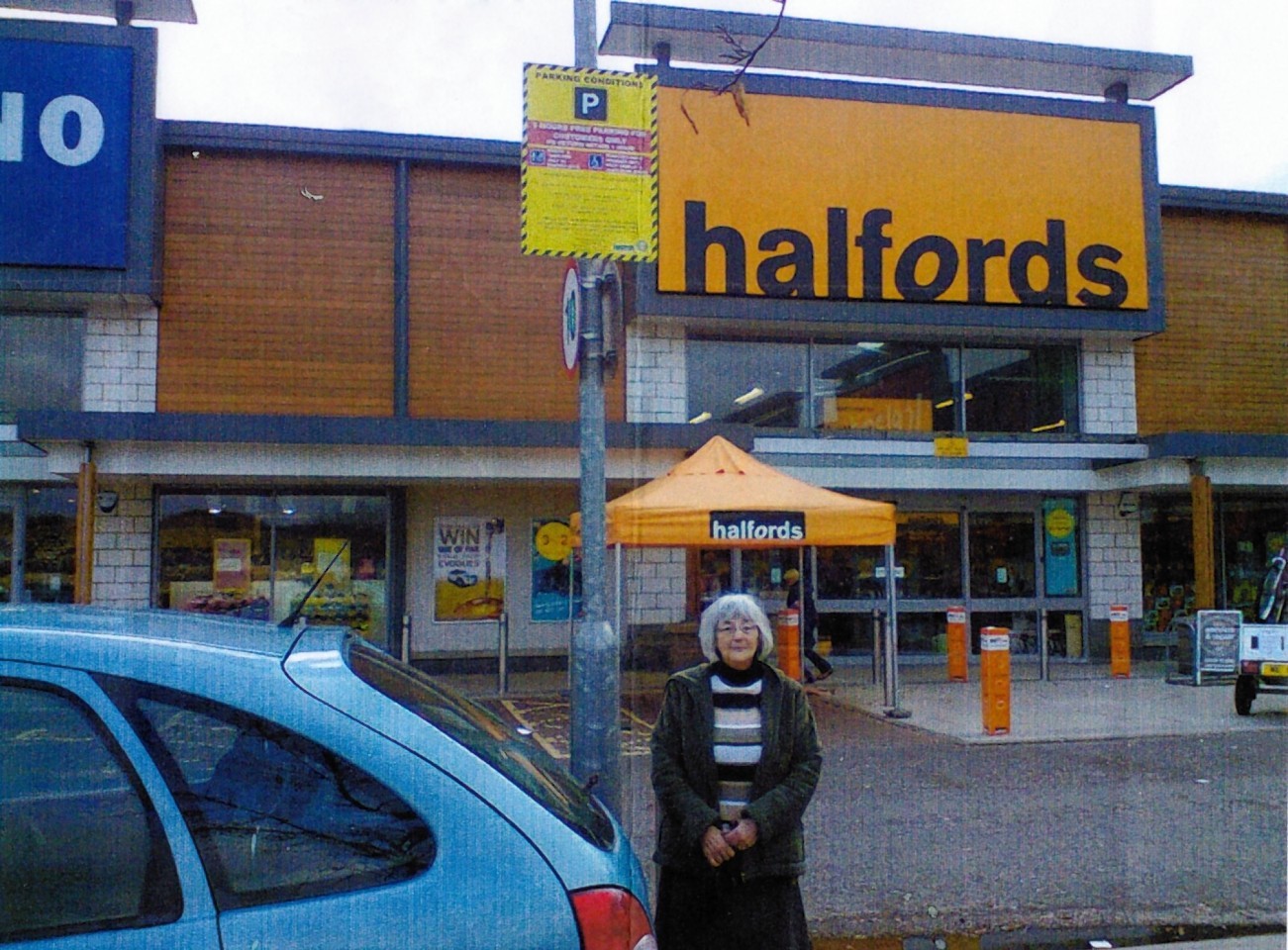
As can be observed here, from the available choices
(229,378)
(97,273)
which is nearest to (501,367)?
(229,378)

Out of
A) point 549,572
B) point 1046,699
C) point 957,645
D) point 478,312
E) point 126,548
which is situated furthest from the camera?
point 549,572

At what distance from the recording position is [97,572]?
1272 cm

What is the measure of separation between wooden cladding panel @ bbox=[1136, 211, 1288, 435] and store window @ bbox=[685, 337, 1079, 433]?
149 centimetres

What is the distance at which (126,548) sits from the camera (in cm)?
1288

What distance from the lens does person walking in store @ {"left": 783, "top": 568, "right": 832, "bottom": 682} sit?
13.1 metres

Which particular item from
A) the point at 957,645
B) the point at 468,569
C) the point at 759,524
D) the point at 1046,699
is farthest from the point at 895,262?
the point at 468,569

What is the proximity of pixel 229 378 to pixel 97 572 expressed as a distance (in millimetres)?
2936

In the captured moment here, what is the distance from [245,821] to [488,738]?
66cm

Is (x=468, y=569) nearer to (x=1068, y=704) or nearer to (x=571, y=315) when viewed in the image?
(x=1068, y=704)

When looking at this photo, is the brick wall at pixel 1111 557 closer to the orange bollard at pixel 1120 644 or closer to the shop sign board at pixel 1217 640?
the orange bollard at pixel 1120 644

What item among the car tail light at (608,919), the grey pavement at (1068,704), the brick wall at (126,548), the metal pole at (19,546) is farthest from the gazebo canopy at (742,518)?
the metal pole at (19,546)

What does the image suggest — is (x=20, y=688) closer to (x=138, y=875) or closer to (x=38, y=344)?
(x=138, y=875)

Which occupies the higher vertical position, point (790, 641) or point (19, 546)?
point (19, 546)

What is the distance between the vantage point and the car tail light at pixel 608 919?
1.97m
